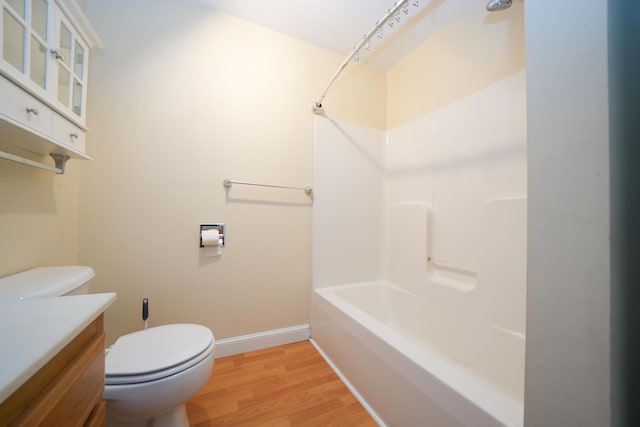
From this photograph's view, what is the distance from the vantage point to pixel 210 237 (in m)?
1.39

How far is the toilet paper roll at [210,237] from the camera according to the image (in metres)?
1.38

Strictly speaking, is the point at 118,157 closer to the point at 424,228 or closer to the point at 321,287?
the point at 321,287

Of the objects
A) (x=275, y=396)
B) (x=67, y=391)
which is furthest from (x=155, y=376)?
(x=275, y=396)

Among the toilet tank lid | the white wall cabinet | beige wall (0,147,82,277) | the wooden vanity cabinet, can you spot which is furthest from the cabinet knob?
the wooden vanity cabinet

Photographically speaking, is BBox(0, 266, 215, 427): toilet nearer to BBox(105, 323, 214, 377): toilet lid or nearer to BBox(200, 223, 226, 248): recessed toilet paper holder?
BBox(105, 323, 214, 377): toilet lid

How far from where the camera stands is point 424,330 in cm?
149

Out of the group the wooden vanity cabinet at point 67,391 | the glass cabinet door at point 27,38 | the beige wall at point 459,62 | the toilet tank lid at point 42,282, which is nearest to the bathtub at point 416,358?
the wooden vanity cabinet at point 67,391

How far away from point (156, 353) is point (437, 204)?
1745 mm

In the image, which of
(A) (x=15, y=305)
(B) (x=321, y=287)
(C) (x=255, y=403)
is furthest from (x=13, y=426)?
(B) (x=321, y=287)

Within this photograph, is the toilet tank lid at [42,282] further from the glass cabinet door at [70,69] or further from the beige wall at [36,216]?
the glass cabinet door at [70,69]

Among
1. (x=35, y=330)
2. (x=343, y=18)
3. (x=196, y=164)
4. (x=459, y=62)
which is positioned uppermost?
(x=343, y=18)

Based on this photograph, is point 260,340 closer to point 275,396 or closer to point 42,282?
point 275,396

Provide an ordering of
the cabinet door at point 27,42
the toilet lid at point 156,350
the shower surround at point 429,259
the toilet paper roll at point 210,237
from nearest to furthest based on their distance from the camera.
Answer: the cabinet door at point 27,42, the toilet lid at point 156,350, the shower surround at point 429,259, the toilet paper roll at point 210,237

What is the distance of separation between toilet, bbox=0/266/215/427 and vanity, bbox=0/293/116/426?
0.25 metres
